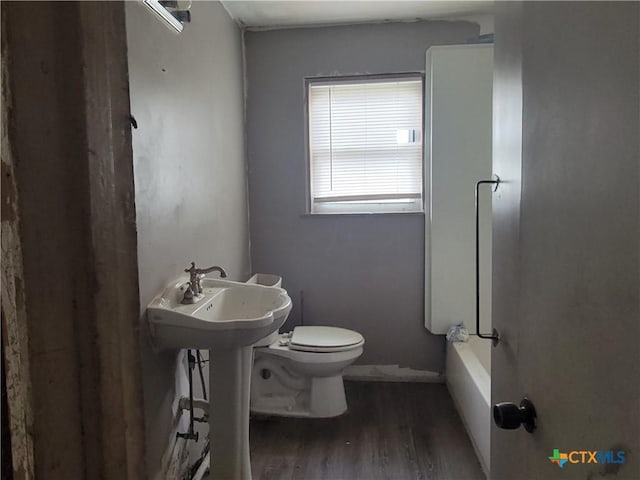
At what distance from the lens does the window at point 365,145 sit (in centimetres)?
296

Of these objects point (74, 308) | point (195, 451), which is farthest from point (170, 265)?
point (74, 308)

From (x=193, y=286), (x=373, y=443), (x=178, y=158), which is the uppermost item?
(x=178, y=158)

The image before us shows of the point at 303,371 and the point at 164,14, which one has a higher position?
the point at 164,14

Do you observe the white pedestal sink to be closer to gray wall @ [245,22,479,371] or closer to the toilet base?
the toilet base

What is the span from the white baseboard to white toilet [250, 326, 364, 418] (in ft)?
1.40

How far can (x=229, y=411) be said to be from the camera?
183 centimetres

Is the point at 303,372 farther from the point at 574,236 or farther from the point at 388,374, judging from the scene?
the point at 574,236

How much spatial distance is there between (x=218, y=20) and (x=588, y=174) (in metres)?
2.30

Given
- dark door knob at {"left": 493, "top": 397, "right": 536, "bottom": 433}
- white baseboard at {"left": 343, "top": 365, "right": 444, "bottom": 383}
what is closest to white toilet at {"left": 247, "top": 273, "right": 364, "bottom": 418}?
white baseboard at {"left": 343, "top": 365, "right": 444, "bottom": 383}

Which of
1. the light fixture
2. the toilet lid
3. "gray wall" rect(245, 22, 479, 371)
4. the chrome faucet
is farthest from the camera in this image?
"gray wall" rect(245, 22, 479, 371)

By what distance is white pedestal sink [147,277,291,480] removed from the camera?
1.59 metres

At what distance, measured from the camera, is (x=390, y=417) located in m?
2.62

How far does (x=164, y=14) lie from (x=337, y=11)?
1.38 meters

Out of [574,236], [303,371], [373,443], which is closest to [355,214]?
[303,371]
